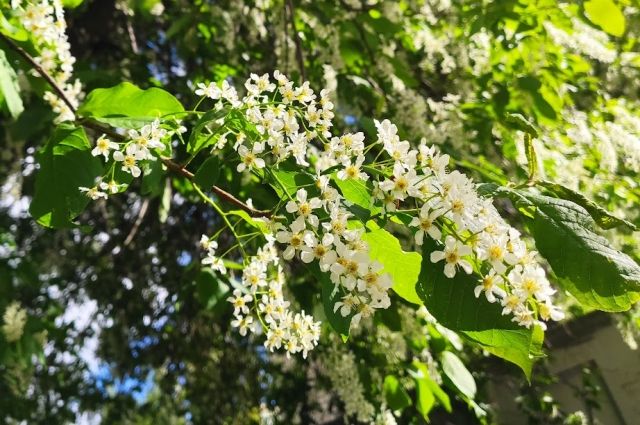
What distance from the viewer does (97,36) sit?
3621mm

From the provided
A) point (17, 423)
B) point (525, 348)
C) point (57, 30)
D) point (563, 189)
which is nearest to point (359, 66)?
point (57, 30)

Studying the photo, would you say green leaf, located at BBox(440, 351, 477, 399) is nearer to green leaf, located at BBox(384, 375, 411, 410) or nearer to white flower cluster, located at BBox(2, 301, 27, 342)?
green leaf, located at BBox(384, 375, 411, 410)

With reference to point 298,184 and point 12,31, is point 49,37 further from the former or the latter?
point 298,184

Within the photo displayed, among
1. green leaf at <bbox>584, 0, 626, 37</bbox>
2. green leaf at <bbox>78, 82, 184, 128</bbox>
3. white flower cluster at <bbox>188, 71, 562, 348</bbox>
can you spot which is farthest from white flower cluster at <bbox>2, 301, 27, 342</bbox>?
green leaf at <bbox>584, 0, 626, 37</bbox>

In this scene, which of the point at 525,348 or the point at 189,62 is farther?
the point at 189,62

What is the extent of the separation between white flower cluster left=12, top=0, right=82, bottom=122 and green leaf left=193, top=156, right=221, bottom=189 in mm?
599

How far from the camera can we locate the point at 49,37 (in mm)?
1406

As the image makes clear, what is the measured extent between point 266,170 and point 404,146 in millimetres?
215

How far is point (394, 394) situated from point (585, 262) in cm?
154

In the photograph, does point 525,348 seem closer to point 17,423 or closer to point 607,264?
point 607,264

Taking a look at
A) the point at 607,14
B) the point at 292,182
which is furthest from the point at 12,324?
the point at 607,14

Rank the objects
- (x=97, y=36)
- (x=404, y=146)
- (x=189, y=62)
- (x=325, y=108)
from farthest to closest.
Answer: (x=97, y=36)
(x=189, y=62)
(x=325, y=108)
(x=404, y=146)

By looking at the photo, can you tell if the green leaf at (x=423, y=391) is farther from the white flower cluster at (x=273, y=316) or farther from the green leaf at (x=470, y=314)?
the green leaf at (x=470, y=314)

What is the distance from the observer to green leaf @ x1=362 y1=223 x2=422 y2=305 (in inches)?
30.3
